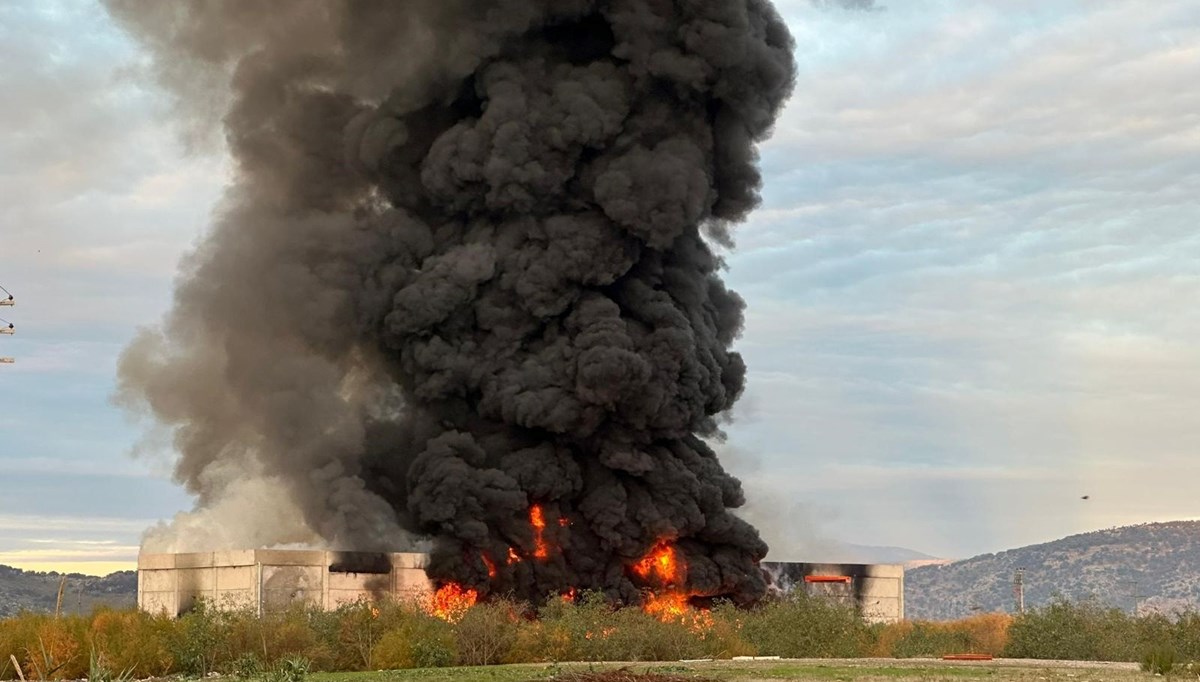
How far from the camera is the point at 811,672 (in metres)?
41.3

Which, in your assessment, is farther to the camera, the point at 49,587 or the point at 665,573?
the point at 49,587

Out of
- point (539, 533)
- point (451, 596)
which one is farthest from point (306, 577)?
point (539, 533)

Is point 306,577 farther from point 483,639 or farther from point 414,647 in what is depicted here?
point 414,647

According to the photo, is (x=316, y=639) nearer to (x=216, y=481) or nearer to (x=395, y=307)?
(x=395, y=307)

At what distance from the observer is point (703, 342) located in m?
78.8

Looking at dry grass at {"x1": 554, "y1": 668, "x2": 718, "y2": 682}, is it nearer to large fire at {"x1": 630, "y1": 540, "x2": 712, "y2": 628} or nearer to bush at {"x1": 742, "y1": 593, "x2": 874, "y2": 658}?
bush at {"x1": 742, "y1": 593, "x2": 874, "y2": 658}

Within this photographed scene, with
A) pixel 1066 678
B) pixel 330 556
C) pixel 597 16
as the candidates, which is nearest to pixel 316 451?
pixel 330 556

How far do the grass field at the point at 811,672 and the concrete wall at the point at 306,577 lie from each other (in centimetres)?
2861

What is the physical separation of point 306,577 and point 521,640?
26.3 m

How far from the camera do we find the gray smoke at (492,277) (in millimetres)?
75500

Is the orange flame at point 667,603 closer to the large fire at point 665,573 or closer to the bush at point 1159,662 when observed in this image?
the large fire at point 665,573

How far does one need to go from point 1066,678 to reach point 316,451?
46.8 meters

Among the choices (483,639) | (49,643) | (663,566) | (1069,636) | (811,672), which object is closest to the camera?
(811,672)

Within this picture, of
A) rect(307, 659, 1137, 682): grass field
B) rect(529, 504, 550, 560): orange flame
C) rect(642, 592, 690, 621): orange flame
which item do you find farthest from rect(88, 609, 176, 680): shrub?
rect(642, 592, 690, 621): orange flame
